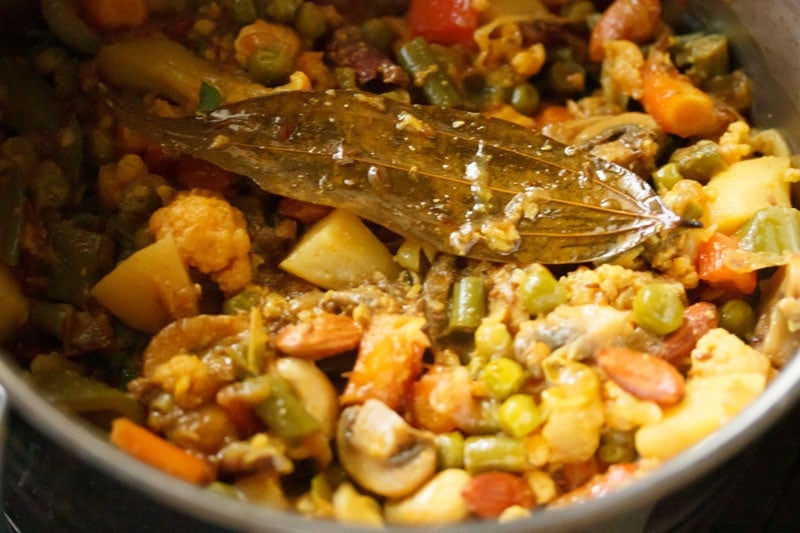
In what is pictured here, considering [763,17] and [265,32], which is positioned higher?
[763,17]

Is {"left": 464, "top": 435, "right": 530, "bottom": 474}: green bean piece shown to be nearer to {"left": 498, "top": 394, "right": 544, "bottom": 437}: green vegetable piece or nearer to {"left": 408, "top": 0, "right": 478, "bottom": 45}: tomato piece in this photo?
{"left": 498, "top": 394, "right": 544, "bottom": 437}: green vegetable piece

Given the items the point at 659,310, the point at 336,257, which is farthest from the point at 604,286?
the point at 336,257

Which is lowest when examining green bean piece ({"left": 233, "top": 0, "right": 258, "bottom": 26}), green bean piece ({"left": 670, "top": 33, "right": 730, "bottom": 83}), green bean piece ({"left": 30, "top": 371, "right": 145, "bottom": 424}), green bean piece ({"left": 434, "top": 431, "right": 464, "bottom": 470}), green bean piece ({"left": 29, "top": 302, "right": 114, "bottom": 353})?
green bean piece ({"left": 29, "top": 302, "right": 114, "bottom": 353})

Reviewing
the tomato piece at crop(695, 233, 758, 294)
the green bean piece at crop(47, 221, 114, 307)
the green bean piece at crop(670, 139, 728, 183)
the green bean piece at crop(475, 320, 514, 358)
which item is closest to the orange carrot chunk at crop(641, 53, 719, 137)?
the green bean piece at crop(670, 139, 728, 183)

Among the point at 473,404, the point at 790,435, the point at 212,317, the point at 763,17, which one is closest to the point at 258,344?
the point at 212,317

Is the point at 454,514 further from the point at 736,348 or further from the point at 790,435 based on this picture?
the point at 790,435

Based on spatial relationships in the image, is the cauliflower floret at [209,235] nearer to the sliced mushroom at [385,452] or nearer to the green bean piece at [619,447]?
the sliced mushroom at [385,452]

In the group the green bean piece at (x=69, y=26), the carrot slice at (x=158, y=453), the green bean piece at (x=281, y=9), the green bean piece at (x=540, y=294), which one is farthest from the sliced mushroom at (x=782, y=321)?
the green bean piece at (x=69, y=26)
